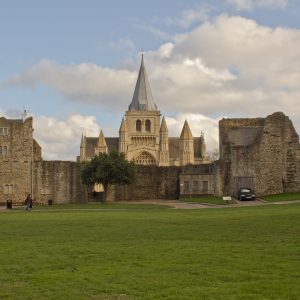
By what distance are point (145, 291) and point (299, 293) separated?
8.79 ft

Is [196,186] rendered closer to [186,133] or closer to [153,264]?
[153,264]

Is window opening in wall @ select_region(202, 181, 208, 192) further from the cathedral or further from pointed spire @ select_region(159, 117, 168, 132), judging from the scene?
pointed spire @ select_region(159, 117, 168, 132)

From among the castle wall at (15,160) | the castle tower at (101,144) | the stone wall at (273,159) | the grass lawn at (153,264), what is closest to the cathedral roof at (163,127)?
the castle tower at (101,144)

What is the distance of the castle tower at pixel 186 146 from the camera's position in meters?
186

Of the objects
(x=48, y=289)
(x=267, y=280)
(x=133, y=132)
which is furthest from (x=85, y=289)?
(x=133, y=132)

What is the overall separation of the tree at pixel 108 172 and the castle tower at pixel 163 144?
118676 millimetres

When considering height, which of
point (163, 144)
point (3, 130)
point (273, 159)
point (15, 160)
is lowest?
point (273, 159)

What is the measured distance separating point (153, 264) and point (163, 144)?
177053mm

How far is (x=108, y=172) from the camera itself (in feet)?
216

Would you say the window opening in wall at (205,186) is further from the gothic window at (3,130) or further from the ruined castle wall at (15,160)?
the gothic window at (3,130)

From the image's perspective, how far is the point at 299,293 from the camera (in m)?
10.4

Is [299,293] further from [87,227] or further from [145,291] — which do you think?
[87,227]

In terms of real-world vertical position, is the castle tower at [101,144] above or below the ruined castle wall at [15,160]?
above

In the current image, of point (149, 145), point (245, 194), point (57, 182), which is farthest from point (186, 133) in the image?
point (245, 194)
